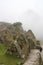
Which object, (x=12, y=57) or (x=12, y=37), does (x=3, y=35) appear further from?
(x=12, y=57)

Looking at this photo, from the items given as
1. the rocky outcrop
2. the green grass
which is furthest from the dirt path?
the green grass

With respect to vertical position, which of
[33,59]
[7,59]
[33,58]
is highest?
[33,58]

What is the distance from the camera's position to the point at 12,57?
64438 mm

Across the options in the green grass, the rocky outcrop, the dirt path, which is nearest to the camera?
the green grass

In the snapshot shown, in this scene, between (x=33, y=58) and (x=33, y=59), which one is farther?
(x=33, y=58)

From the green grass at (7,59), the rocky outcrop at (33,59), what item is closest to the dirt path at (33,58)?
the rocky outcrop at (33,59)

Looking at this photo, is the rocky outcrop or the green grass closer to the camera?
the green grass

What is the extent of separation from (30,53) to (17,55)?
958 centimetres

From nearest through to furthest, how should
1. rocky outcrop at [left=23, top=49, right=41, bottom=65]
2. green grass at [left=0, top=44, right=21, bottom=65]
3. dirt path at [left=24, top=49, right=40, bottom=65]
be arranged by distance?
1. green grass at [left=0, top=44, right=21, bottom=65]
2. dirt path at [left=24, top=49, right=40, bottom=65]
3. rocky outcrop at [left=23, top=49, right=41, bottom=65]

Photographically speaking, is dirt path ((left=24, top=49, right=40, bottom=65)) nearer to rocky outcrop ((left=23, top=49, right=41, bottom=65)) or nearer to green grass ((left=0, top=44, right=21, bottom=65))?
rocky outcrop ((left=23, top=49, right=41, bottom=65))

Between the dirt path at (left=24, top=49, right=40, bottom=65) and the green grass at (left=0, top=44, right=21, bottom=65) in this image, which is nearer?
the green grass at (left=0, top=44, right=21, bottom=65)

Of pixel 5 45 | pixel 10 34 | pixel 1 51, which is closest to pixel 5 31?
pixel 10 34

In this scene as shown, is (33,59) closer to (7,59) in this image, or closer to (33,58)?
(33,58)

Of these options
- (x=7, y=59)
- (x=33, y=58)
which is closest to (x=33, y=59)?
(x=33, y=58)
